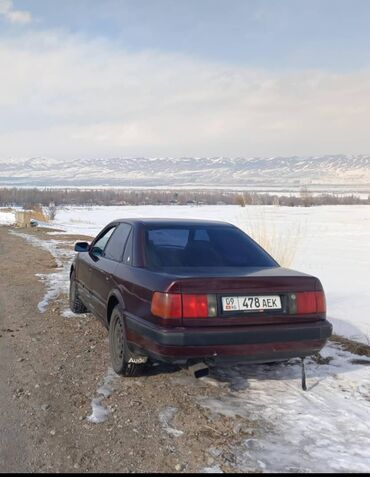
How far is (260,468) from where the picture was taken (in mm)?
3072

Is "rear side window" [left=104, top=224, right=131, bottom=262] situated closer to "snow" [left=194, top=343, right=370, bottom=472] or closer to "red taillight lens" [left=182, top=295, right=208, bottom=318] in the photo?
"red taillight lens" [left=182, top=295, right=208, bottom=318]

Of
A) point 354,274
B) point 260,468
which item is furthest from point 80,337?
point 354,274

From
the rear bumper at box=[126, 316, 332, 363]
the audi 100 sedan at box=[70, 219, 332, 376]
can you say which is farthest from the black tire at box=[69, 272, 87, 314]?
the rear bumper at box=[126, 316, 332, 363]

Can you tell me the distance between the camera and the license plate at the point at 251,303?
155 inches

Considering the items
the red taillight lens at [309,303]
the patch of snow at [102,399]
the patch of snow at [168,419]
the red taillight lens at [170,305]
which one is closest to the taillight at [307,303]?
the red taillight lens at [309,303]

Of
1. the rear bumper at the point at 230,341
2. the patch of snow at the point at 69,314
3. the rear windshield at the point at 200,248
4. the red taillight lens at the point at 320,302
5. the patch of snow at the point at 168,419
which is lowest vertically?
the patch of snow at the point at 69,314

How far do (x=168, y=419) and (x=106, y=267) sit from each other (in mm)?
1975

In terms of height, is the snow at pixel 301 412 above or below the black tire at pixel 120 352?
below

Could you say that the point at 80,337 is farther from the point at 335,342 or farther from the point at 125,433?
the point at 335,342

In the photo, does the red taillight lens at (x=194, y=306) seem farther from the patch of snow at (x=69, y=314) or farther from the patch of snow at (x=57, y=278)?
the patch of snow at (x=57, y=278)

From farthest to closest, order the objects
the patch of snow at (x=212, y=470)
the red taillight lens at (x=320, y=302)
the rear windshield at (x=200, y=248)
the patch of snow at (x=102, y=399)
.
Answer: the rear windshield at (x=200, y=248), the red taillight lens at (x=320, y=302), the patch of snow at (x=102, y=399), the patch of snow at (x=212, y=470)

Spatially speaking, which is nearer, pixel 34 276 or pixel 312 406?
pixel 312 406

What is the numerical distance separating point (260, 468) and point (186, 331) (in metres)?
1.12

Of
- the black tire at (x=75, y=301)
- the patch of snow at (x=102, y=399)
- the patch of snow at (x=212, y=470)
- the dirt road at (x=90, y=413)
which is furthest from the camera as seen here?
the black tire at (x=75, y=301)
